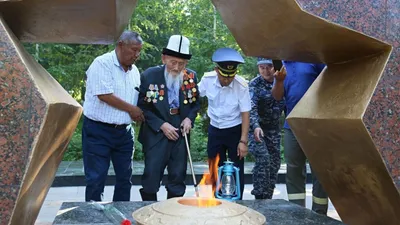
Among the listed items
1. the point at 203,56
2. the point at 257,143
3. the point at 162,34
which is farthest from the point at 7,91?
the point at 162,34

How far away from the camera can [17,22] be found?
2520 mm

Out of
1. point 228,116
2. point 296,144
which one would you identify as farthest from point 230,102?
point 296,144

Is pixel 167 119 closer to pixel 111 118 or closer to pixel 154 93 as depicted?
pixel 154 93

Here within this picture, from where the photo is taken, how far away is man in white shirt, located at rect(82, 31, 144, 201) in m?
4.45

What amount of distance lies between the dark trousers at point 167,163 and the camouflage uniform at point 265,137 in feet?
3.24

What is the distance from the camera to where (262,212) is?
325 centimetres

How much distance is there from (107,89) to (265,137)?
176 centimetres

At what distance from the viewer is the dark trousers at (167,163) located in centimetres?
427

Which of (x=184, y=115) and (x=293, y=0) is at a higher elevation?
(x=293, y=0)

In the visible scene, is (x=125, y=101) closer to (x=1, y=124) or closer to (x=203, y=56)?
(x=1, y=124)

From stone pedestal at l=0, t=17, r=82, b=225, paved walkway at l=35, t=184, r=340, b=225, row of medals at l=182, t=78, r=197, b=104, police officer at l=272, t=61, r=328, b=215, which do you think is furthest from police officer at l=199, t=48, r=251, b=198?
stone pedestal at l=0, t=17, r=82, b=225

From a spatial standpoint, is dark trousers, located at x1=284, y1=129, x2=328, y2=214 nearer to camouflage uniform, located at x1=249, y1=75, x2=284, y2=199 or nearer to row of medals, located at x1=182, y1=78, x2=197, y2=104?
camouflage uniform, located at x1=249, y1=75, x2=284, y2=199

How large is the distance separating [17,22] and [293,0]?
1.35 meters

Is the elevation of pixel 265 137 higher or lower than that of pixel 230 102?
lower
